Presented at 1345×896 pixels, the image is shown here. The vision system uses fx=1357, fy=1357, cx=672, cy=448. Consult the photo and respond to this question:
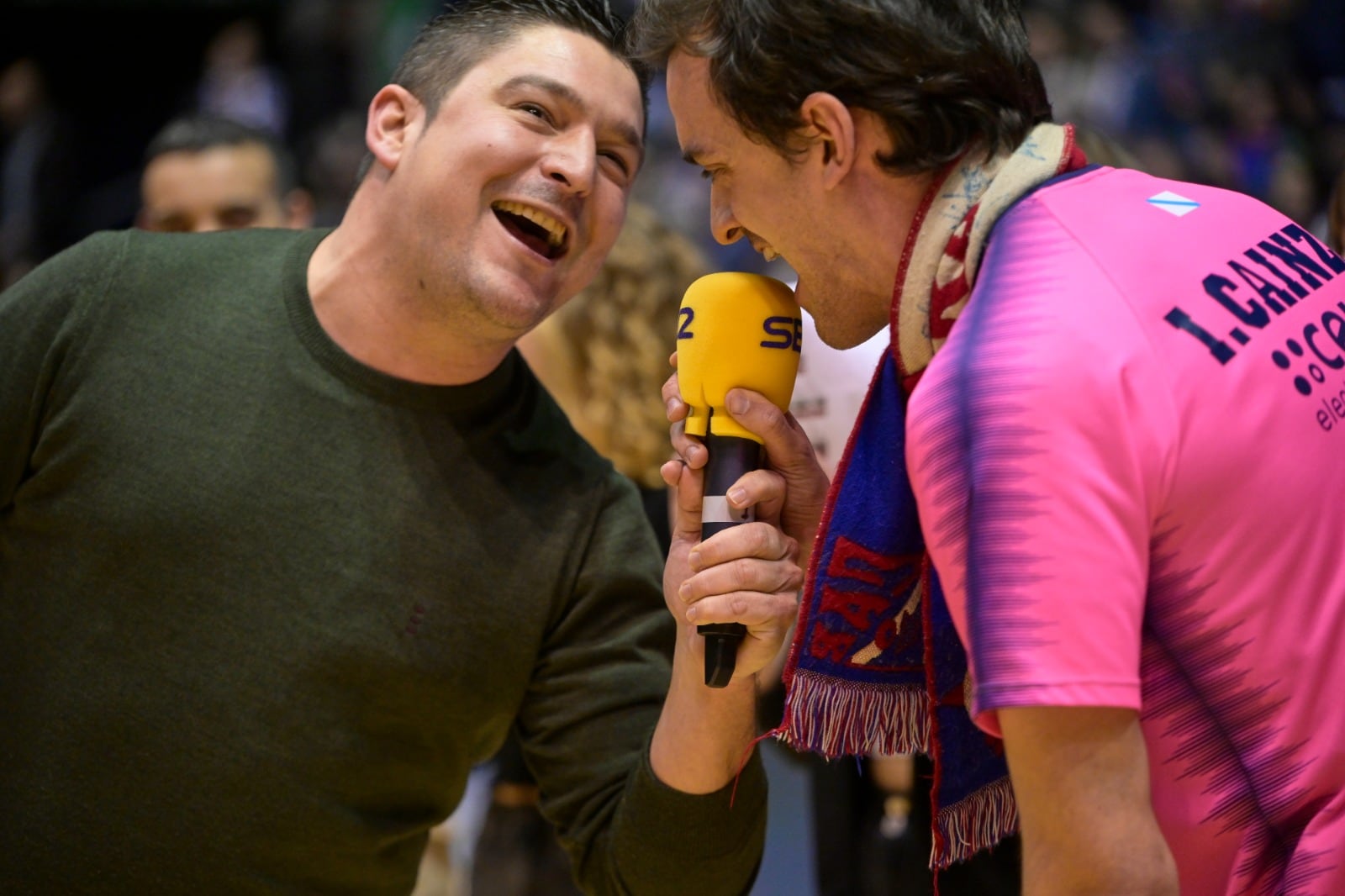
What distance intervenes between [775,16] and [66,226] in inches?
297

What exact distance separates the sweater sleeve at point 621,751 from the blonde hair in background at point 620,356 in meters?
1.08

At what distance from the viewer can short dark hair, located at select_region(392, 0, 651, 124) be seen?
2.40 m

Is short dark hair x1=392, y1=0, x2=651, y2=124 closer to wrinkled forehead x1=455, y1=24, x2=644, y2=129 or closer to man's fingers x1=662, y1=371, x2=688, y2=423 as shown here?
wrinkled forehead x1=455, y1=24, x2=644, y2=129

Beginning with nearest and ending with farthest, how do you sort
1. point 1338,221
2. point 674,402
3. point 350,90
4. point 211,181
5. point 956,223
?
point 956,223, point 674,402, point 1338,221, point 211,181, point 350,90

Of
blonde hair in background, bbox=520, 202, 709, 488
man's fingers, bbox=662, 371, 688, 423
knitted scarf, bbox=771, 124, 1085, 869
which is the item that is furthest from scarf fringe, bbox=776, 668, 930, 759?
blonde hair in background, bbox=520, 202, 709, 488

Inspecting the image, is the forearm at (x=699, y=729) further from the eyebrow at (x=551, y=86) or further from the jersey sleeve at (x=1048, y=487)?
the eyebrow at (x=551, y=86)

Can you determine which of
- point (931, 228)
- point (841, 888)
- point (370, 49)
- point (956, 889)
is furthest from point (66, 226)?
point (931, 228)

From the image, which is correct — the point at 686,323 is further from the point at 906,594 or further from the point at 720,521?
the point at 906,594

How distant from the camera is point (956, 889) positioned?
8.89 ft

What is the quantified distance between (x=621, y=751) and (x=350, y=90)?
7000 mm

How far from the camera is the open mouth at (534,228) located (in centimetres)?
231

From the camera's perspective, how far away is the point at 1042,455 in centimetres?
127

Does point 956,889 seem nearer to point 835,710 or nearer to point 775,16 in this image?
point 835,710

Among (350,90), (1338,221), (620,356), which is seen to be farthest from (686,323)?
(350,90)
